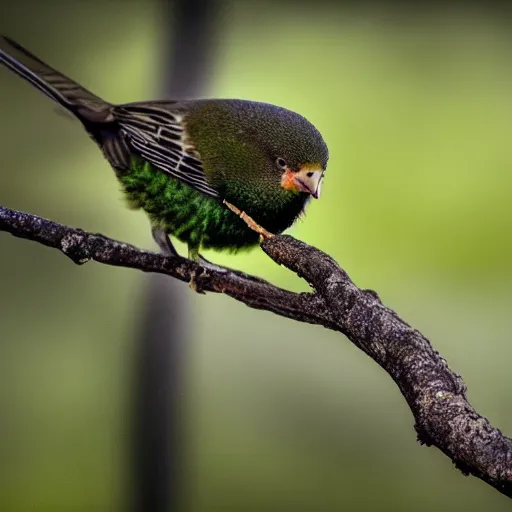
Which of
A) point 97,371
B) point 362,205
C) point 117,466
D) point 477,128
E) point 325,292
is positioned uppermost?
point 477,128

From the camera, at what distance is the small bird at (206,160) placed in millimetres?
1089

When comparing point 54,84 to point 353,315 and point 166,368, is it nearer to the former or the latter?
point 166,368

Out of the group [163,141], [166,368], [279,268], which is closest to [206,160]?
[163,141]

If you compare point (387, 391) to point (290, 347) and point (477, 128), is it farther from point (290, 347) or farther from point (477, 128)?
point (477, 128)

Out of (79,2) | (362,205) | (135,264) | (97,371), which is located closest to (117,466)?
(97,371)

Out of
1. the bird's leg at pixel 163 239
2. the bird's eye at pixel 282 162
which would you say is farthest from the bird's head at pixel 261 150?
the bird's leg at pixel 163 239

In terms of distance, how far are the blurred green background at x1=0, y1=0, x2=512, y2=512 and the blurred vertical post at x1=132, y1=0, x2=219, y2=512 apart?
19 mm

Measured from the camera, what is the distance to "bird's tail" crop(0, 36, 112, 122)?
1.15m

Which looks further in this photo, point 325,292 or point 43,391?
point 43,391

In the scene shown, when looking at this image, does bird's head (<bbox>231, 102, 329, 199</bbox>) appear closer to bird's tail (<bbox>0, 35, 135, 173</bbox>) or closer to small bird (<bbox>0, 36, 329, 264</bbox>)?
small bird (<bbox>0, 36, 329, 264</bbox>)

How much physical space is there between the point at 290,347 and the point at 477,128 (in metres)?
0.44

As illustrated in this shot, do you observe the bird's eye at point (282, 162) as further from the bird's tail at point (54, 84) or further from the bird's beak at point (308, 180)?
the bird's tail at point (54, 84)

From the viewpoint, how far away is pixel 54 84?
116cm

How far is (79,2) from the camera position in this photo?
1177mm
